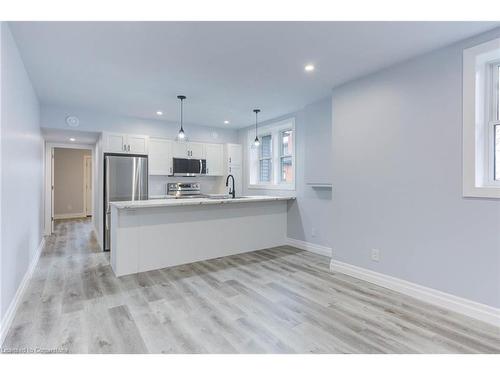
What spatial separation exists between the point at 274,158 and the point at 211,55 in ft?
10.0

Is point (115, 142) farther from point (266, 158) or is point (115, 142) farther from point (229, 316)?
point (229, 316)

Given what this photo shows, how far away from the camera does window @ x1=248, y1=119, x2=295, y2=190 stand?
5250 mm

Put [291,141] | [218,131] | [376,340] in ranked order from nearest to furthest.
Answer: [376,340], [291,141], [218,131]

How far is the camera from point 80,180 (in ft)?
29.8

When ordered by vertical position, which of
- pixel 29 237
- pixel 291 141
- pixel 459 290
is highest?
pixel 291 141

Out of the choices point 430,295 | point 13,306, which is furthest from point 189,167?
point 430,295

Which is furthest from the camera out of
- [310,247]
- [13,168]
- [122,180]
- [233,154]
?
[233,154]

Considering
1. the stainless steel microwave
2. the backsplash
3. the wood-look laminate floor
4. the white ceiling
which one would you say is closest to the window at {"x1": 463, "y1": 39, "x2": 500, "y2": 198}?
the wood-look laminate floor

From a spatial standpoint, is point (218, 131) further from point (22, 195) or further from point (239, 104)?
point (22, 195)

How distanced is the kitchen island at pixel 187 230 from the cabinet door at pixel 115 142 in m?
1.52

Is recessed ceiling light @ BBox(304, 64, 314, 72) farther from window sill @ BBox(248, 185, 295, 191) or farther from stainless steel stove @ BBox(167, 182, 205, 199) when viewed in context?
stainless steel stove @ BBox(167, 182, 205, 199)

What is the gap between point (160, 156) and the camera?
546 cm

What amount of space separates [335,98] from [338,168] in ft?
3.15
